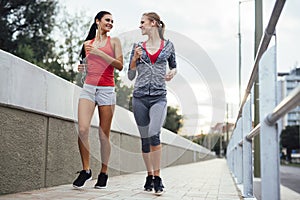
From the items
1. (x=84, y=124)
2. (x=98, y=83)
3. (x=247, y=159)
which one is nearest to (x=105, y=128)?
(x=84, y=124)

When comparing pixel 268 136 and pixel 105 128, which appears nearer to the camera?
pixel 268 136

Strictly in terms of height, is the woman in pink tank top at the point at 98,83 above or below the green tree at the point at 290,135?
above

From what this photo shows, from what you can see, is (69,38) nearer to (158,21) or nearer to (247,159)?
(158,21)

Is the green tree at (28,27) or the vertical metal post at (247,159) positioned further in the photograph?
the green tree at (28,27)

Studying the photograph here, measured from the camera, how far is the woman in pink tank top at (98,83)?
4.10 m

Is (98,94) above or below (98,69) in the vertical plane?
below

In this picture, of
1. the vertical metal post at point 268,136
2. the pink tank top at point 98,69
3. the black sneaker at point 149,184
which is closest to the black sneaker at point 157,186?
the black sneaker at point 149,184

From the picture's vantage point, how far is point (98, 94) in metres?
4.19

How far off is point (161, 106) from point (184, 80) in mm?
1380

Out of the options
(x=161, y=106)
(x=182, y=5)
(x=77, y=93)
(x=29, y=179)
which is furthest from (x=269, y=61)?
(x=182, y=5)

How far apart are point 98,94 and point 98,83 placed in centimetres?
10

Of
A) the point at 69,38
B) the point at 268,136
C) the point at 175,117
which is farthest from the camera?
the point at 69,38

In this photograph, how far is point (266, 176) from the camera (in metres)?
2.16

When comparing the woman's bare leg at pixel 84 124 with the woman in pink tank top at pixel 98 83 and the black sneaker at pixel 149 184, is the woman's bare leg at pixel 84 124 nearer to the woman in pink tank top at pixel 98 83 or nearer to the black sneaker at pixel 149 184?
the woman in pink tank top at pixel 98 83
